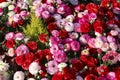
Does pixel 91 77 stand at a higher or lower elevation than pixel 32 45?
lower

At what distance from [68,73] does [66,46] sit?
0.55 m

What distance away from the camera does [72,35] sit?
4.95 meters

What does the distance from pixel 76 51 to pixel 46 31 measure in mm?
465

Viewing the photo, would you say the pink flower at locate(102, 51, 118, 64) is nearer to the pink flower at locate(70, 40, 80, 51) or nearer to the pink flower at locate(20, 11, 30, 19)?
the pink flower at locate(70, 40, 80, 51)

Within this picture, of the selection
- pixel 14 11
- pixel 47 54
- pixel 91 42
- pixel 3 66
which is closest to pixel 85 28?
pixel 91 42

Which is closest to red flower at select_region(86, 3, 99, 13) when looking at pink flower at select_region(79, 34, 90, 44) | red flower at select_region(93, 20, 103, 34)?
red flower at select_region(93, 20, 103, 34)

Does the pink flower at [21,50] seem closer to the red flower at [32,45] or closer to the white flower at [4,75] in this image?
the red flower at [32,45]

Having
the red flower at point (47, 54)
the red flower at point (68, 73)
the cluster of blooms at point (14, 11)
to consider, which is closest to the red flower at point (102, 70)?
the red flower at point (68, 73)

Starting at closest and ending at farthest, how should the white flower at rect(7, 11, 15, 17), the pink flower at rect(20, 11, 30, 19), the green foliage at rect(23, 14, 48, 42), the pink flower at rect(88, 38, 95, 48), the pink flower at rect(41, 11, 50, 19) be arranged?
the pink flower at rect(88, 38, 95, 48) < the green foliage at rect(23, 14, 48, 42) < the pink flower at rect(41, 11, 50, 19) < the pink flower at rect(20, 11, 30, 19) < the white flower at rect(7, 11, 15, 17)

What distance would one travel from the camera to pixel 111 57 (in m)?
4.58

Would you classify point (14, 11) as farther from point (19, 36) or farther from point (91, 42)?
point (91, 42)

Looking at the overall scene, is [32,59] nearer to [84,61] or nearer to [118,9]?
[84,61]

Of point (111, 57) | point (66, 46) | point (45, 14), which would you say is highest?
point (45, 14)

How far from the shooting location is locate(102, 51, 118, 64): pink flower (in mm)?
4543
